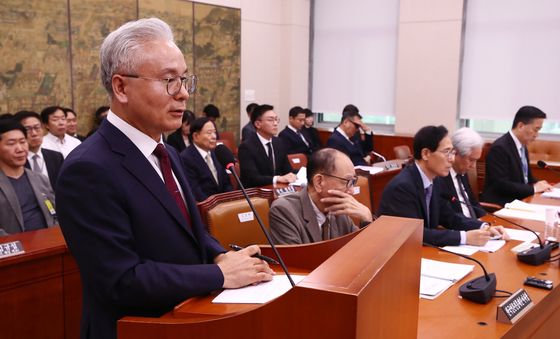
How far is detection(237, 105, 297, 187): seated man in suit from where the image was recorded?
5.27 metres

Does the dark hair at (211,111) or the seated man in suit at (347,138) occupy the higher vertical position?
Result: the dark hair at (211,111)

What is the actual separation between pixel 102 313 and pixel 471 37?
756 centimetres

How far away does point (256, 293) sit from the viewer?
49.0 inches

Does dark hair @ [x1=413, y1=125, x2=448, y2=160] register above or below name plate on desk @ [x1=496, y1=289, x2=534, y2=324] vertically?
above

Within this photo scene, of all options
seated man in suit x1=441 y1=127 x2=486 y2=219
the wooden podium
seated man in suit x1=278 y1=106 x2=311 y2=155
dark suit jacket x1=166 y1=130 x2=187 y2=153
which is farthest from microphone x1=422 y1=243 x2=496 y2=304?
seated man in suit x1=278 y1=106 x2=311 y2=155

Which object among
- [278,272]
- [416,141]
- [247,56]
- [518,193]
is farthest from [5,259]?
[247,56]

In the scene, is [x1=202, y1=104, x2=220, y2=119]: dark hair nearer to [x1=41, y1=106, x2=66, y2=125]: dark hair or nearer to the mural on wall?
the mural on wall

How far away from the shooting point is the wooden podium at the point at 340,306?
2.81 feet

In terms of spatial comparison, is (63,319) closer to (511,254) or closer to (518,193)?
(511,254)

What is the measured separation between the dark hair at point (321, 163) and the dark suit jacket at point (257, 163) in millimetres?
2535

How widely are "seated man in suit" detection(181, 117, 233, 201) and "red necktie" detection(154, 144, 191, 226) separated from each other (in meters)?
3.35

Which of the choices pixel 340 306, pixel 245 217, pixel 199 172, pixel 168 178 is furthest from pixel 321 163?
pixel 199 172

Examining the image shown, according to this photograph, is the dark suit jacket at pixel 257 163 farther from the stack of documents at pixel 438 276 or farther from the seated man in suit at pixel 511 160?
the stack of documents at pixel 438 276

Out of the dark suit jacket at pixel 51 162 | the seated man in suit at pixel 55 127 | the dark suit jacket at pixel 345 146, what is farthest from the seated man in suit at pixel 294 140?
the dark suit jacket at pixel 51 162
